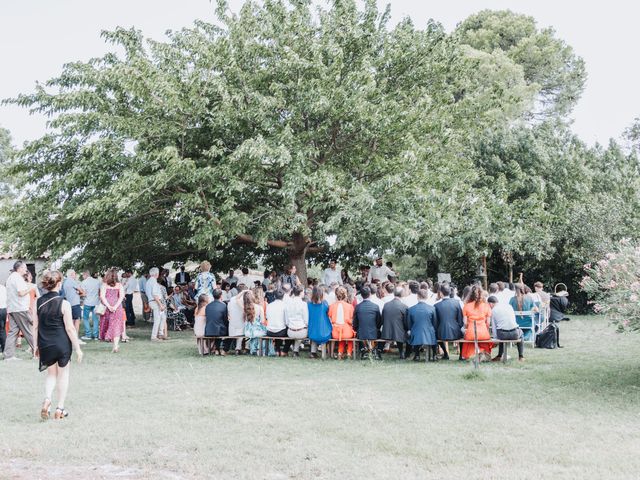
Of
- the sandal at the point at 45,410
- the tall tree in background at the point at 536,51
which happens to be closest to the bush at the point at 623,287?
the sandal at the point at 45,410

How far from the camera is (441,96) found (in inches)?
821

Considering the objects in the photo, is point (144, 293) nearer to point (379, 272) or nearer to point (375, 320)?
point (379, 272)

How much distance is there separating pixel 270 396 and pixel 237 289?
8742 millimetres

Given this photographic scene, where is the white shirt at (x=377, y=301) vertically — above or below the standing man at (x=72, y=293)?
below

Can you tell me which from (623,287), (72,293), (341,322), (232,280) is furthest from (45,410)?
(232,280)

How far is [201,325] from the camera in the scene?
1480cm

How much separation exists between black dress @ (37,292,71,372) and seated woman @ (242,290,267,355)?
5.95m

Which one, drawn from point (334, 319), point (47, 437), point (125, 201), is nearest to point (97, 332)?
point (125, 201)

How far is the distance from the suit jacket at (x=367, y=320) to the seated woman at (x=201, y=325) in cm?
337

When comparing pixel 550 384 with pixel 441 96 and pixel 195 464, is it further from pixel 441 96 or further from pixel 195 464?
pixel 441 96

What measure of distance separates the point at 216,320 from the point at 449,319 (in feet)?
16.2

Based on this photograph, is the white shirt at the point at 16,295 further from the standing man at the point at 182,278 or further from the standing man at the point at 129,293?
the standing man at the point at 182,278

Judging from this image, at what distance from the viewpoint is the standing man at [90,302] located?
717 inches

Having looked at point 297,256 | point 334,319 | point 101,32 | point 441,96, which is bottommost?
point 334,319
